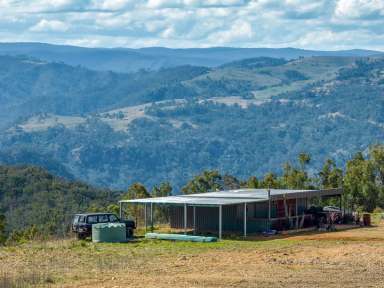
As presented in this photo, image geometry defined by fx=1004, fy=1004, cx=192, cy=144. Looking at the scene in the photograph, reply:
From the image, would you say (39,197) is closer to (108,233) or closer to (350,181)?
(350,181)

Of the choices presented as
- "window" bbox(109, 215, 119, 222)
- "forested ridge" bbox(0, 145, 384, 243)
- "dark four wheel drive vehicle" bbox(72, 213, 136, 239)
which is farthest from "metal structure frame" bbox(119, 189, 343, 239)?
"forested ridge" bbox(0, 145, 384, 243)

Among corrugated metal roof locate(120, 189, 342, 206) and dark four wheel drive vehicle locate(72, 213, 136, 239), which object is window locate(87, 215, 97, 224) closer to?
dark four wheel drive vehicle locate(72, 213, 136, 239)

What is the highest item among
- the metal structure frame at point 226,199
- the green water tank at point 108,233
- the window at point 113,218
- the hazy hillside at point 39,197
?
the metal structure frame at point 226,199

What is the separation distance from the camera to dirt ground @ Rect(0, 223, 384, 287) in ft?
95.2

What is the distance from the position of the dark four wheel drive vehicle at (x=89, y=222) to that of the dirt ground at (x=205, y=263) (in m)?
1.19

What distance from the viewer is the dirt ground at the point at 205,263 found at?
29.0 m

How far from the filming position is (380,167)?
7494 cm

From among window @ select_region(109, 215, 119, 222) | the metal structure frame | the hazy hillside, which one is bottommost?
the hazy hillside

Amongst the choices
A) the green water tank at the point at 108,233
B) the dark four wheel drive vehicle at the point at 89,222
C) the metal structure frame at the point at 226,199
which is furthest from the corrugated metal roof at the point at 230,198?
the green water tank at the point at 108,233

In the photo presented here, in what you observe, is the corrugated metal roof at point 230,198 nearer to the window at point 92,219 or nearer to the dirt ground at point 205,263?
the window at point 92,219

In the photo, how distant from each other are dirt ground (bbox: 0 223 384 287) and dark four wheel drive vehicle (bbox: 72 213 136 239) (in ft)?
3.90

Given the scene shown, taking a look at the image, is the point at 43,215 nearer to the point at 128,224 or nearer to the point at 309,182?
the point at 309,182

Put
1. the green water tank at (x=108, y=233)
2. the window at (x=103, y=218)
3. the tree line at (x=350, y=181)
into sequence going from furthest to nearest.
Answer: the tree line at (x=350, y=181)
the window at (x=103, y=218)
the green water tank at (x=108, y=233)

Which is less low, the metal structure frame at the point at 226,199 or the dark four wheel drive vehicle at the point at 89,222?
the metal structure frame at the point at 226,199
